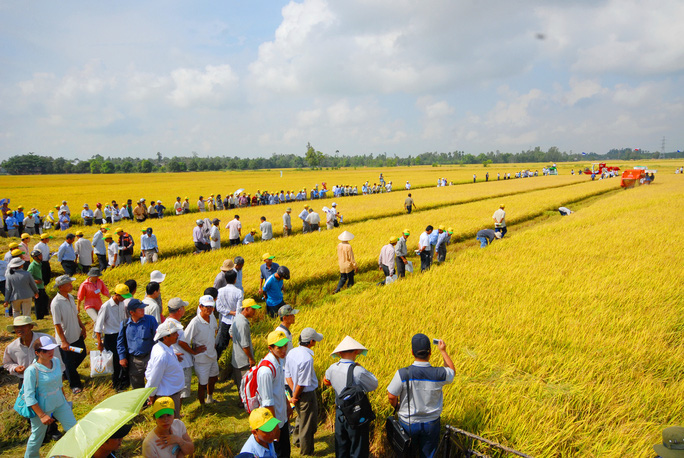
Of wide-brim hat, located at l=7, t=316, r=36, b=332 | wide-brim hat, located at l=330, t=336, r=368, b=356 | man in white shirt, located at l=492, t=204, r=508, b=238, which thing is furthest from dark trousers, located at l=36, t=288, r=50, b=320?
man in white shirt, located at l=492, t=204, r=508, b=238

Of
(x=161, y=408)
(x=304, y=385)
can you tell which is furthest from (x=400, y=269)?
(x=161, y=408)

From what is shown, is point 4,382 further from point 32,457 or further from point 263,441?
point 263,441

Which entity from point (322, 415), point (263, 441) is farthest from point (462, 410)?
point (263, 441)

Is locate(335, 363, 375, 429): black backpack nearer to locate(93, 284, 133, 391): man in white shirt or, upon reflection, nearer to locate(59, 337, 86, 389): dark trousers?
locate(93, 284, 133, 391): man in white shirt

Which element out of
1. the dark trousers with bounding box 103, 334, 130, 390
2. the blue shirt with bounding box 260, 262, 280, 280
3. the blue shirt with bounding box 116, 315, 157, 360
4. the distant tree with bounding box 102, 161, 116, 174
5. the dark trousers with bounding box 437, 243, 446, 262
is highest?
the distant tree with bounding box 102, 161, 116, 174

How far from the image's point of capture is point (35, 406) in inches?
149

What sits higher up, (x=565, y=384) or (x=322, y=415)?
(x=565, y=384)

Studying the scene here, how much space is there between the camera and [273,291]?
722cm

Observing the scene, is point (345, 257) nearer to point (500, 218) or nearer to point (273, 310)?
A: point (273, 310)

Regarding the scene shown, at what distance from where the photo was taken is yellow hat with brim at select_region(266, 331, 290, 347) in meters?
3.74

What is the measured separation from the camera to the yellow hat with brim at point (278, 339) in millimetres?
3744

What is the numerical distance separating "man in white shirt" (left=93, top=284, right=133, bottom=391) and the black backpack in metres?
4.09

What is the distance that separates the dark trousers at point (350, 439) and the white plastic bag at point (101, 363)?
4208 mm

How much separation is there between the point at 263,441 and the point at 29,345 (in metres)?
3.86
